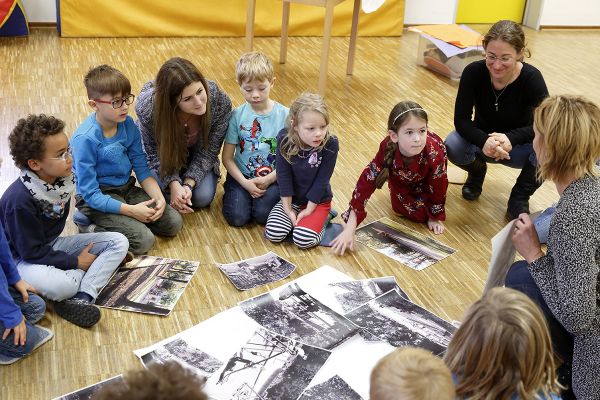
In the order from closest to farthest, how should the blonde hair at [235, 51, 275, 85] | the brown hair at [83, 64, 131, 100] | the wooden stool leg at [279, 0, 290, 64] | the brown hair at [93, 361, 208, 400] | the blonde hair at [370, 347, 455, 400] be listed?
the brown hair at [93, 361, 208, 400], the blonde hair at [370, 347, 455, 400], the brown hair at [83, 64, 131, 100], the blonde hair at [235, 51, 275, 85], the wooden stool leg at [279, 0, 290, 64]

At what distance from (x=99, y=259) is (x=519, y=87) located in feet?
5.47

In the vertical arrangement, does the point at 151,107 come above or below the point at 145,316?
above

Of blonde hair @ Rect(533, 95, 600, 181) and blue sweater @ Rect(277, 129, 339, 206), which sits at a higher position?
blonde hair @ Rect(533, 95, 600, 181)

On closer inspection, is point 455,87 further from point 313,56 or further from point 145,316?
point 145,316

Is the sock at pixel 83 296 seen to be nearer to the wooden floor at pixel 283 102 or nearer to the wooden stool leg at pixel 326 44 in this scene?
the wooden floor at pixel 283 102

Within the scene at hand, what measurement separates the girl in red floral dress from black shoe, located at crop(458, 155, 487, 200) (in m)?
0.30

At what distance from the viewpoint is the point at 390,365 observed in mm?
1038

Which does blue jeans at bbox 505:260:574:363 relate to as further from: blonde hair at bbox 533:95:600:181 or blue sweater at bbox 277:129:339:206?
blue sweater at bbox 277:129:339:206

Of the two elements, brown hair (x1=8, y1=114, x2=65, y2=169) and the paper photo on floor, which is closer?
brown hair (x1=8, y1=114, x2=65, y2=169)

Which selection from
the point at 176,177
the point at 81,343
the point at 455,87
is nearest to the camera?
the point at 81,343

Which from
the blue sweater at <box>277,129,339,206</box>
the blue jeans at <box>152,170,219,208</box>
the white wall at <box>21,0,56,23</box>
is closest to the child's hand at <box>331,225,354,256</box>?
the blue sweater at <box>277,129,339,206</box>

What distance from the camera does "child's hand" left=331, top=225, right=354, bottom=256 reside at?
2.44 metres

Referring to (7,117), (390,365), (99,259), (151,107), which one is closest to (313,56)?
(7,117)

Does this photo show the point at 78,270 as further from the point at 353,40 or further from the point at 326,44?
the point at 353,40
